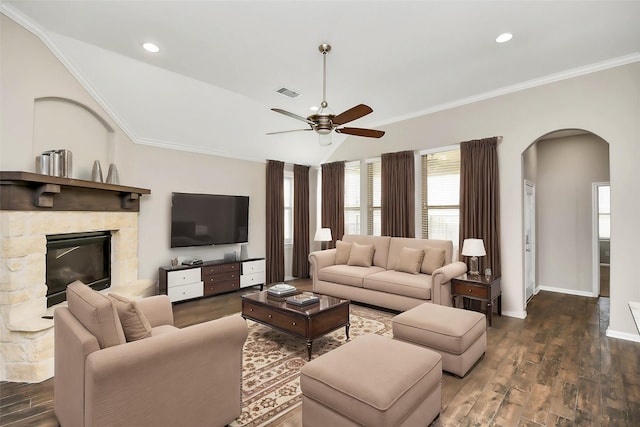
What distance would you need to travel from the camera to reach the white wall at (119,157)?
9.02 ft

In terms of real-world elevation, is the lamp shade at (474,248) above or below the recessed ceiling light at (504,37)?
below

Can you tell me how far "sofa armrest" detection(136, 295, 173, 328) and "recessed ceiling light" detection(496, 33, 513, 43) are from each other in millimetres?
4047

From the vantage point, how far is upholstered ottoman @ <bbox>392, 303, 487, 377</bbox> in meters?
2.59

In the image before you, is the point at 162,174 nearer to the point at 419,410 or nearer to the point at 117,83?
the point at 117,83

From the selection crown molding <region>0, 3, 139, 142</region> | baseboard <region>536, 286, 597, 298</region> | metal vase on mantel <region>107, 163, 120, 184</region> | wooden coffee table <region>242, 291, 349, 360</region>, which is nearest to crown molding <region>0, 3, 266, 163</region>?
crown molding <region>0, 3, 139, 142</region>

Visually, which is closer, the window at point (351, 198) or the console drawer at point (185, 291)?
the console drawer at point (185, 291)

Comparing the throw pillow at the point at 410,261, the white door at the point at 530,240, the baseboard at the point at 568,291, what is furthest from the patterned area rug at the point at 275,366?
the baseboard at the point at 568,291

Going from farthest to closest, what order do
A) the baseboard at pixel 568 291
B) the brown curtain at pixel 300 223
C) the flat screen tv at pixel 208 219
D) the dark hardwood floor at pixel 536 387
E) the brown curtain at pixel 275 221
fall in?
the brown curtain at pixel 300 223, the brown curtain at pixel 275 221, the baseboard at pixel 568 291, the flat screen tv at pixel 208 219, the dark hardwood floor at pixel 536 387

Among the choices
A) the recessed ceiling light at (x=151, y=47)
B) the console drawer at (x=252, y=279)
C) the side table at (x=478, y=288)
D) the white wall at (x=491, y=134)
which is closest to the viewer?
the white wall at (x=491, y=134)

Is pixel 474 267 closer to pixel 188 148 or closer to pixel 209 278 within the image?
pixel 209 278

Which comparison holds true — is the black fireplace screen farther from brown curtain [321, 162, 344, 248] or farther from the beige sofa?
brown curtain [321, 162, 344, 248]

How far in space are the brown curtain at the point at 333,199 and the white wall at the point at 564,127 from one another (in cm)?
174

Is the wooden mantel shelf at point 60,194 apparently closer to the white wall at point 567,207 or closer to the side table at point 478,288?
the side table at point 478,288

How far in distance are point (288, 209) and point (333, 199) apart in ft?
3.46
